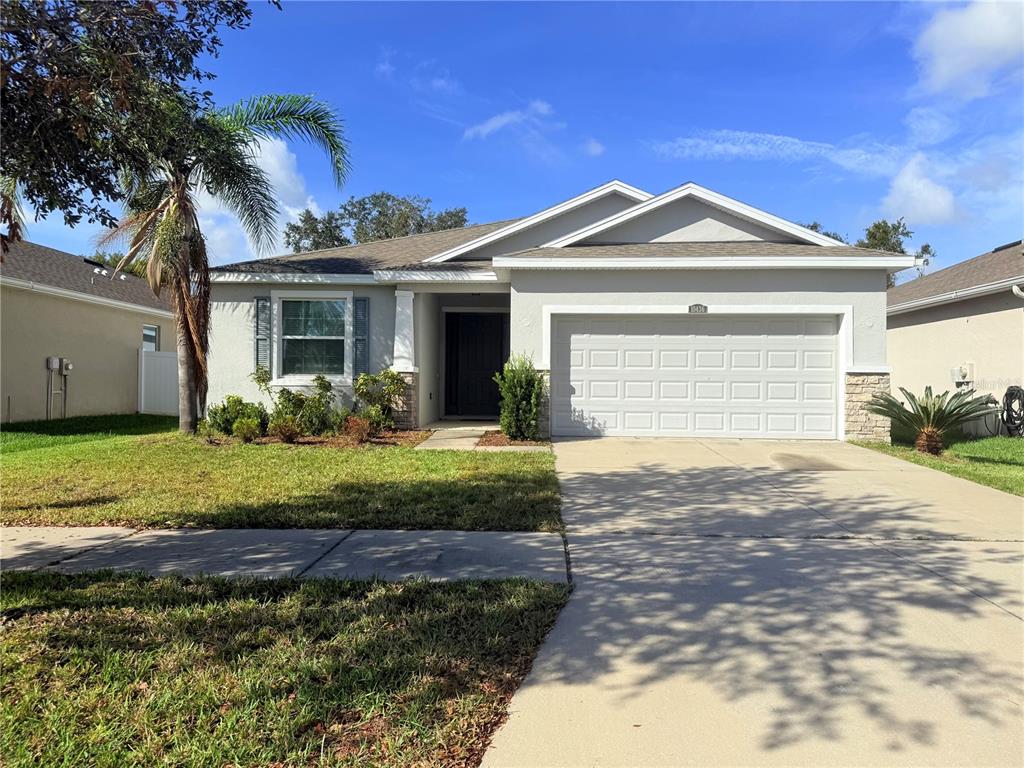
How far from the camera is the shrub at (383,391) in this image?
12.3 metres

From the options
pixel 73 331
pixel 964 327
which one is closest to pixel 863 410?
pixel 964 327

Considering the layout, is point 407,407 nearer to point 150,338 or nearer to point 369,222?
point 150,338

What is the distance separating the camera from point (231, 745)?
2521 mm

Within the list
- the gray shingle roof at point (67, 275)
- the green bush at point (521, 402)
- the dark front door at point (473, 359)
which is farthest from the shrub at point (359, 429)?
the gray shingle roof at point (67, 275)

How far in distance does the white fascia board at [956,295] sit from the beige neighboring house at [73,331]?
64.6 ft

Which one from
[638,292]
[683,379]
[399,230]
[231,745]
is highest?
[399,230]

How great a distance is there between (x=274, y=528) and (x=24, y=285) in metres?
12.8

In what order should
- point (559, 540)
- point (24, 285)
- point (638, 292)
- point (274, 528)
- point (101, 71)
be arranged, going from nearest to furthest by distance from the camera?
point (101, 71) < point (559, 540) < point (274, 528) < point (638, 292) < point (24, 285)

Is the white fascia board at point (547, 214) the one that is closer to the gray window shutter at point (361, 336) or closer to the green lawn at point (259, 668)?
the gray window shutter at point (361, 336)

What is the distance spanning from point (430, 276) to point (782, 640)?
403 inches

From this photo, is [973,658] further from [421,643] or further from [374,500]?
[374,500]

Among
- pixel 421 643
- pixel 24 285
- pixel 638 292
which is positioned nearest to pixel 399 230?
pixel 24 285

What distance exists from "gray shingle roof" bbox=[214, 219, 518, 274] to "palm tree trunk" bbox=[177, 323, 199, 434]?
225 cm

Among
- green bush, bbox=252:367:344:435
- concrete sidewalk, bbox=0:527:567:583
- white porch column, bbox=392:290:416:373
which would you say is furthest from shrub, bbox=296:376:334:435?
concrete sidewalk, bbox=0:527:567:583
